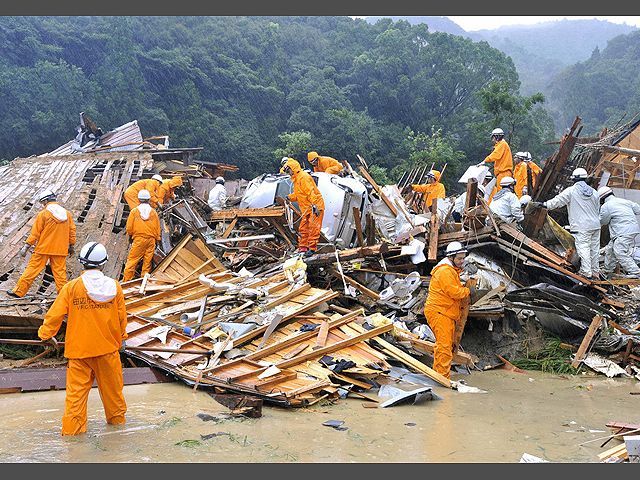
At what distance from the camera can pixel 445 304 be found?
793 cm

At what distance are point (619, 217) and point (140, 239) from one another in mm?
7587

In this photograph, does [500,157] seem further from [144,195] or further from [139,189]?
[139,189]

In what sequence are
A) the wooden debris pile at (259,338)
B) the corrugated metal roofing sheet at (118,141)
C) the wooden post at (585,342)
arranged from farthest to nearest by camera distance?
the corrugated metal roofing sheet at (118,141) < the wooden post at (585,342) < the wooden debris pile at (259,338)

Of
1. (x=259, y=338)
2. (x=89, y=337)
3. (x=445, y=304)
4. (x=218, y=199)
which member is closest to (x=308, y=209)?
(x=259, y=338)

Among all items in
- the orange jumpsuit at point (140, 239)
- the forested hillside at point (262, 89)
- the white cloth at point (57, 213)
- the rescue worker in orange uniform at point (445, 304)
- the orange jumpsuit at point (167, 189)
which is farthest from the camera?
the forested hillside at point (262, 89)

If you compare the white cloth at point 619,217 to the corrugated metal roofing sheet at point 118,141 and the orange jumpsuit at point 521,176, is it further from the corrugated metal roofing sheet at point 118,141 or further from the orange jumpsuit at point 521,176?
the corrugated metal roofing sheet at point 118,141

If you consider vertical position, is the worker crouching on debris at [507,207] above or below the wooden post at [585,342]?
above

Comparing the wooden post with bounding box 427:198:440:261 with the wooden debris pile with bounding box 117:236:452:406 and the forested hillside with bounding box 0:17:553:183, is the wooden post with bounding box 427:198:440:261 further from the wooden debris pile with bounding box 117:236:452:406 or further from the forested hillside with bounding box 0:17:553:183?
the forested hillside with bounding box 0:17:553:183

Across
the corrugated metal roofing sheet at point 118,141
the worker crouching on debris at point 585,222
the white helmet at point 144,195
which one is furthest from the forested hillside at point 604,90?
the white helmet at point 144,195

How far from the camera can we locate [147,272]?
34.3 ft

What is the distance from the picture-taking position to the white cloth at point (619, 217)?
10461 millimetres

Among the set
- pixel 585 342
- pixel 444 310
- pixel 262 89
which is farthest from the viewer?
pixel 262 89

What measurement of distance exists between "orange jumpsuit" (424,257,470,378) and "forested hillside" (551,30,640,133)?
39837 millimetres

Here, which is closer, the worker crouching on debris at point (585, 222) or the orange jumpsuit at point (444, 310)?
the orange jumpsuit at point (444, 310)
